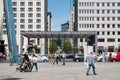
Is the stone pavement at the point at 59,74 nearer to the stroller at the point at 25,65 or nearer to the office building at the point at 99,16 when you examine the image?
the stroller at the point at 25,65

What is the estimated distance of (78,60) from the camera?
66.6 metres

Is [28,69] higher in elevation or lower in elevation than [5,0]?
lower

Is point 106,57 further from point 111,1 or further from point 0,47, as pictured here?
point 111,1

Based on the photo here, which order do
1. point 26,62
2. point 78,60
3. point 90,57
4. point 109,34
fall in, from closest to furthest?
point 90,57 → point 26,62 → point 78,60 → point 109,34

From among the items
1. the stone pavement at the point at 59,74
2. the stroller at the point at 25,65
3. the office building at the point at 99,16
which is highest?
the office building at the point at 99,16

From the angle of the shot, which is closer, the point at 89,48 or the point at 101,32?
the point at 89,48

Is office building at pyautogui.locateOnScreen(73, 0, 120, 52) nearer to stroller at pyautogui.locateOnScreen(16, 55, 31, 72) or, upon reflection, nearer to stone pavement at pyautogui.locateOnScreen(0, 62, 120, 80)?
stone pavement at pyautogui.locateOnScreen(0, 62, 120, 80)

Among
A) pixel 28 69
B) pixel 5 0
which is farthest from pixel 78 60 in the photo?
pixel 28 69

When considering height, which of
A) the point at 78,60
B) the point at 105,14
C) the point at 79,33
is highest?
the point at 105,14

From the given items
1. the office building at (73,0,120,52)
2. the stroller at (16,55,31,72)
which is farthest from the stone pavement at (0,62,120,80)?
the office building at (73,0,120,52)

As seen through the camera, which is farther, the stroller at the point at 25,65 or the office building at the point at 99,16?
the office building at the point at 99,16

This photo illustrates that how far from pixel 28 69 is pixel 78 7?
10406 centimetres

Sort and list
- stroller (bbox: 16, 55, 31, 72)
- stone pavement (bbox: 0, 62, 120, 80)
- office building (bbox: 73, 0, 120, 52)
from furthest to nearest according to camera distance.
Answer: office building (bbox: 73, 0, 120, 52) < stroller (bbox: 16, 55, 31, 72) < stone pavement (bbox: 0, 62, 120, 80)

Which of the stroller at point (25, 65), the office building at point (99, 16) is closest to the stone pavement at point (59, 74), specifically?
the stroller at point (25, 65)
